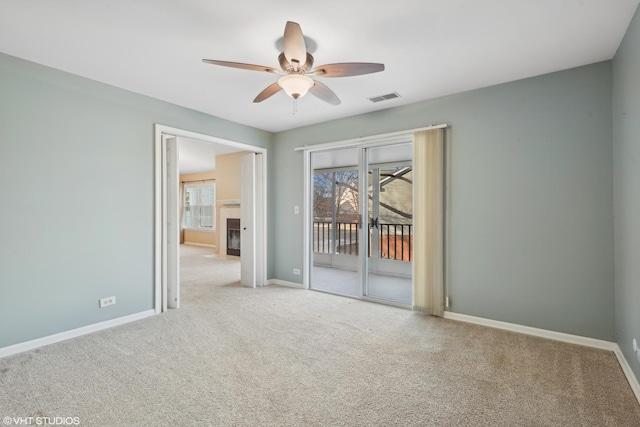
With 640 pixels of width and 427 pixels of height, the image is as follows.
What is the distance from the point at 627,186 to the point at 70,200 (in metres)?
4.59

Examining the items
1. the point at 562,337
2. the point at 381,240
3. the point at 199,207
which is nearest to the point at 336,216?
the point at 381,240

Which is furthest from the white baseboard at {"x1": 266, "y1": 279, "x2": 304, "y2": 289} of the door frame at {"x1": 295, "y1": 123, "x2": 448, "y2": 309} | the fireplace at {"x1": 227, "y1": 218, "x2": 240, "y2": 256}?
the fireplace at {"x1": 227, "y1": 218, "x2": 240, "y2": 256}

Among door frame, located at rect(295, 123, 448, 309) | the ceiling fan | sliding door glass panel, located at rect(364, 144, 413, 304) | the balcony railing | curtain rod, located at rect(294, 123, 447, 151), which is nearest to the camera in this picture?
the ceiling fan

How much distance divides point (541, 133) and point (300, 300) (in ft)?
10.6

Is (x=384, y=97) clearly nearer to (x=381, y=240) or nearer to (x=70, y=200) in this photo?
(x=381, y=240)

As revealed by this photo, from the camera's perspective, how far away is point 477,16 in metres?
2.02

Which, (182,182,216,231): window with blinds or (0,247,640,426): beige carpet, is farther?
(182,182,216,231): window with blinds

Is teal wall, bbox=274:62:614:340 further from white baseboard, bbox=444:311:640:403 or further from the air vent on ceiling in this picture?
the air vent on ceiling

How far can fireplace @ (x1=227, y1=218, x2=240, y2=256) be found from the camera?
25.4 ft

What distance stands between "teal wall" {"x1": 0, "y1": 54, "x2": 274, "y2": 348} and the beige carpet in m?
0.36

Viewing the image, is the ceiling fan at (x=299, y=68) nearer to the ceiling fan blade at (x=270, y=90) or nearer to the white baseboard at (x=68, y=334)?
the ceiling fan blade at (x=270, y=90)

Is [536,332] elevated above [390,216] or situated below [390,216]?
below

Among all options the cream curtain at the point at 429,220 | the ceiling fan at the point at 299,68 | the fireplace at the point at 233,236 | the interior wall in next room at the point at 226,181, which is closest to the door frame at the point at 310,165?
the cream curtain at the point at 429,220

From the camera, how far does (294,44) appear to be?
1.91m
